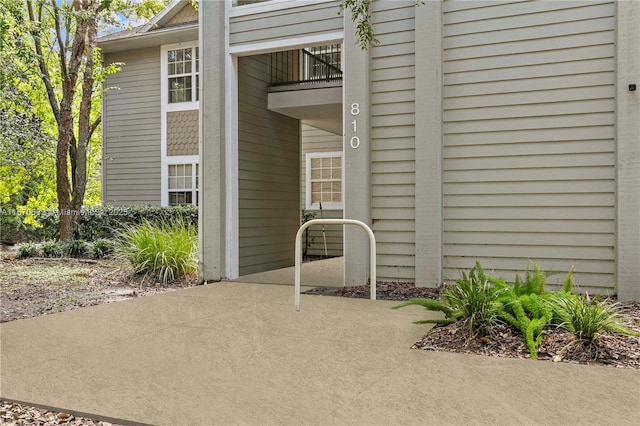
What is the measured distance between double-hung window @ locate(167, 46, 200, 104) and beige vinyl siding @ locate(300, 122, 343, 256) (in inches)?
129

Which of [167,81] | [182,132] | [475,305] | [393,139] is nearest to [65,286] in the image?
[393,139]

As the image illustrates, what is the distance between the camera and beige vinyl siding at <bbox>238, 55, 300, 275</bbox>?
7.96m

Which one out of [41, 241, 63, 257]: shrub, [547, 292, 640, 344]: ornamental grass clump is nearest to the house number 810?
[547, 292, 640, 344]: ornamental grass clump

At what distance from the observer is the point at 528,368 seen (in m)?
3.35

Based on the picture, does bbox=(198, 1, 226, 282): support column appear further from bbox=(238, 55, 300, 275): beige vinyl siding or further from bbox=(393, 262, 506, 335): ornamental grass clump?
bbox=(393, 262, 506, 335): ornamental grass clump

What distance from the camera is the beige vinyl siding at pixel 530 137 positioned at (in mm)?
5672

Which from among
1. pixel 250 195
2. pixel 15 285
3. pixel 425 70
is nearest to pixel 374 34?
pixel 425 70

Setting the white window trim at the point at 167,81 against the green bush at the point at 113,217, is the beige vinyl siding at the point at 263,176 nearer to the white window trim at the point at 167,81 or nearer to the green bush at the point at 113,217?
the green bush at the point at 113,217

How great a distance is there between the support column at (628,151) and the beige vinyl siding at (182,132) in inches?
393

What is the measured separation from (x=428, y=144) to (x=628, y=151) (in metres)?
2.03

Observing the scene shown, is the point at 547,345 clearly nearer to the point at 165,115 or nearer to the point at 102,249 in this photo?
the point at 102,249

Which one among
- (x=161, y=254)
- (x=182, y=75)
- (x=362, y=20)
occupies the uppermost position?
(x=182, y=75)

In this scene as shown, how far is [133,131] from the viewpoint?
1417 cm

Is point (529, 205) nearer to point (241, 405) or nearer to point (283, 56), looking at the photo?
point (241, 405)
